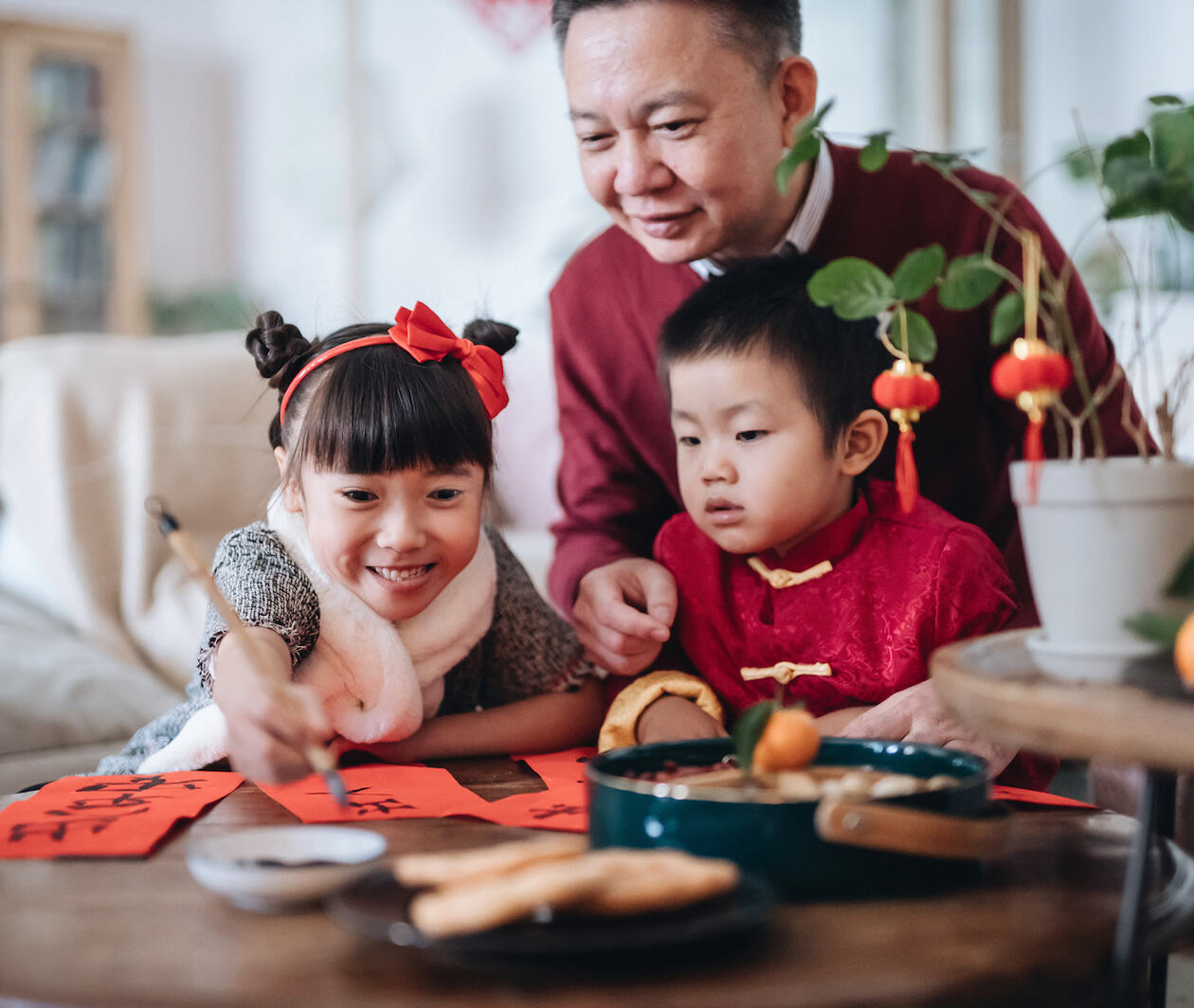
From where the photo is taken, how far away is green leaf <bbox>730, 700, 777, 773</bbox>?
83 centimetres

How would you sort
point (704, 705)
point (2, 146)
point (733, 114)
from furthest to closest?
1. point (2, 146)
2. point (733, 114)
3. point (704, 705)

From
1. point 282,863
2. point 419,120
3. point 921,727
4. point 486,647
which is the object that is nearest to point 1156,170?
point 921,727

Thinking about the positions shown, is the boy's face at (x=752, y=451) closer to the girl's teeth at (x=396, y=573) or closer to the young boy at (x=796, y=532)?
the young boy at (x=796, y=532)

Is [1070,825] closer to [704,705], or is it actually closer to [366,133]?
[704,705]

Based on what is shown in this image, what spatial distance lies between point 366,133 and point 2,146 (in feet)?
4.92

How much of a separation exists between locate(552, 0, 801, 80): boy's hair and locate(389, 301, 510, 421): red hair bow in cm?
42

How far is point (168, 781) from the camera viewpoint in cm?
109

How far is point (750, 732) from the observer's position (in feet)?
2.71

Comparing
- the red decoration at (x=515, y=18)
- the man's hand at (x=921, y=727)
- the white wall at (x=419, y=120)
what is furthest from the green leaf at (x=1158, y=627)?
the red decoration at (x=515, y=18)

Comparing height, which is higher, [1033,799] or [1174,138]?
[1174,138]

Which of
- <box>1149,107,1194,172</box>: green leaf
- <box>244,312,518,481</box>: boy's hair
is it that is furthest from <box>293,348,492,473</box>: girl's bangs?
<box>1149,107,1194,172</box>: green leaf

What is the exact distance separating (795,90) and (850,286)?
0.65 m

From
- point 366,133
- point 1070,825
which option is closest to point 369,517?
point 1070,825

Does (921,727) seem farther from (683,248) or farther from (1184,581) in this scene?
(683,248)
